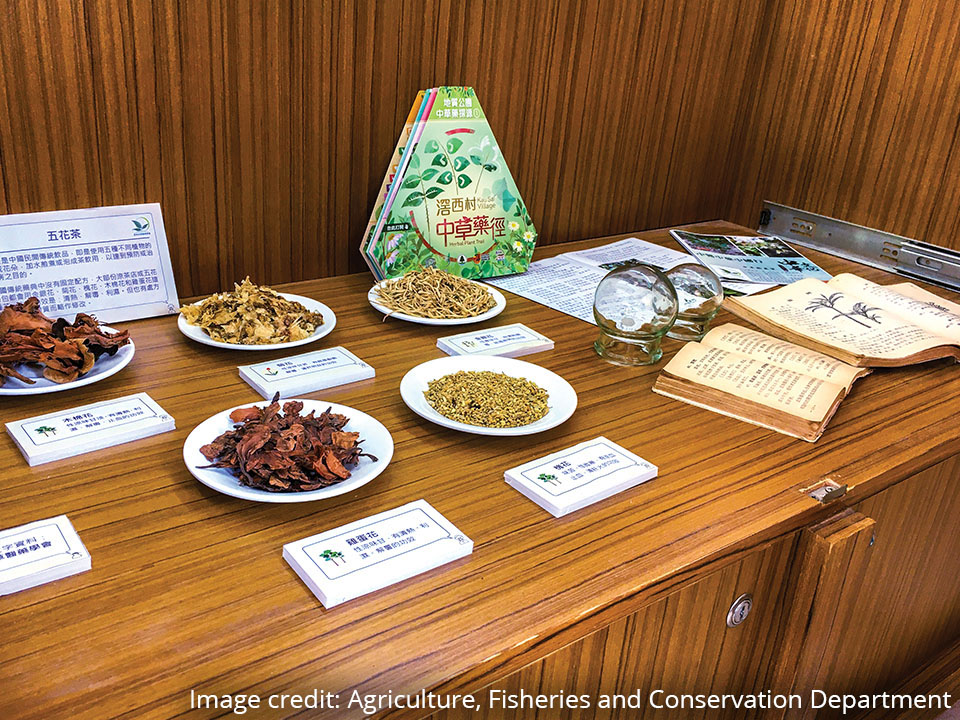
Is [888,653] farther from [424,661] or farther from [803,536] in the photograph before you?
[424,661]

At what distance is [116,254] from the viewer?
117 centimetres

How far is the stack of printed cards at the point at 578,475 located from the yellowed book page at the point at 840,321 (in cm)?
54

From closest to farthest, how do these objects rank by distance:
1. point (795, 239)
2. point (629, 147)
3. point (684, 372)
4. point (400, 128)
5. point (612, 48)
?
point (684, 372) → point (400, 128) → point (612, 48) → point (629, 147) → point (795, 239)

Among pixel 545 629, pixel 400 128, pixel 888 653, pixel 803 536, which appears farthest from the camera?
pixel 400 128

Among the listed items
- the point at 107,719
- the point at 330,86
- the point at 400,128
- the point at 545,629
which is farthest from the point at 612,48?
the point at 107,719

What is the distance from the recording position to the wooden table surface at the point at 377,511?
62cm

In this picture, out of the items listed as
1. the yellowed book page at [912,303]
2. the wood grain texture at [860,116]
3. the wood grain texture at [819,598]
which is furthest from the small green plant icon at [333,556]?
the wood grain texture at [860,116]

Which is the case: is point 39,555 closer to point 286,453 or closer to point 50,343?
point 286,453

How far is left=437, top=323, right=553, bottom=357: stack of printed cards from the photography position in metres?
1.19

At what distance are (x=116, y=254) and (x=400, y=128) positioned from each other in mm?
526

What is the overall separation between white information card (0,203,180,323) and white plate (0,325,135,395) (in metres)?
0.14

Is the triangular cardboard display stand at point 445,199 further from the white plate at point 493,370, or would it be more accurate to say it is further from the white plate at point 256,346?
the white plate at point 493,370

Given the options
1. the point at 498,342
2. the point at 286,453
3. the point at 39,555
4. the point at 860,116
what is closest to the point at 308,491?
the point at 286,453

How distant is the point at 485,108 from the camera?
1.53 meters
